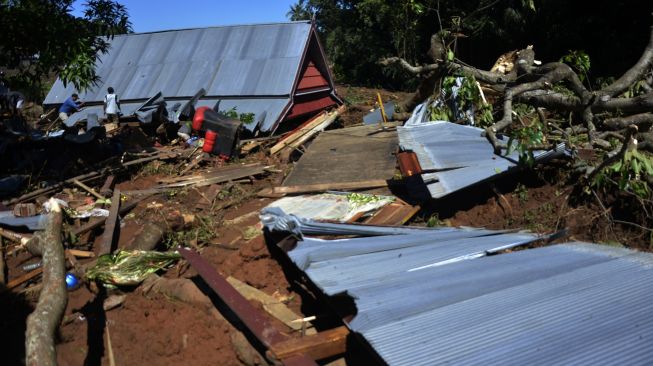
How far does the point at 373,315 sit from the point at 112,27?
8.47 metres

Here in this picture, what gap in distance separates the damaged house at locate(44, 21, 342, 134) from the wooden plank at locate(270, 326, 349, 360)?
964 cm

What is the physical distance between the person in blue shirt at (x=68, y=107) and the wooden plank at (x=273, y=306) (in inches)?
471

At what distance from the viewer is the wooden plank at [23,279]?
6.37 m

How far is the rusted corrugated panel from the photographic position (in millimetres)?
6488

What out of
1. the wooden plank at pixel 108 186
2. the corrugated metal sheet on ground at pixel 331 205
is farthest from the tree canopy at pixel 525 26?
the wooden plank at pixel 108 186

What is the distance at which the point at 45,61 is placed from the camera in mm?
8266

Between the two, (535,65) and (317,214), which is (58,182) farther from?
(535,65)

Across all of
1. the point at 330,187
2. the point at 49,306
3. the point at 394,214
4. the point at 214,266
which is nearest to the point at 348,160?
the point at 330,187

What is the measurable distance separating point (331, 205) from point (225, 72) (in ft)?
31.1

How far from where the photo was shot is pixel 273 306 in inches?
206

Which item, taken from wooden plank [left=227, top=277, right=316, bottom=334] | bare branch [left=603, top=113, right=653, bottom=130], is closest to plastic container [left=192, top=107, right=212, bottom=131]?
wooden plank [left=227, top=277, right=316, bottom=334]

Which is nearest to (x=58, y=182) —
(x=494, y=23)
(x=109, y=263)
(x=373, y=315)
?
(x=109, y=263)

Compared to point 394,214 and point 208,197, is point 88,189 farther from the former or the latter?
point 394,214

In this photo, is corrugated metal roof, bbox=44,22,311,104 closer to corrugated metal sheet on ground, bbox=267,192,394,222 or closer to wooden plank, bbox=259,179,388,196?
wooden plank, bbox=259,179,388,196
